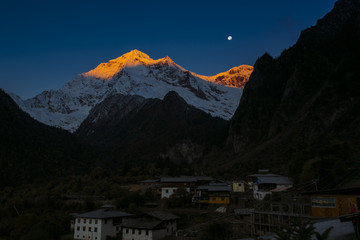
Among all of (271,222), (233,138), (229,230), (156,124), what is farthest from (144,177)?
(156,124)

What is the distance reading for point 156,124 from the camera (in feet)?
640

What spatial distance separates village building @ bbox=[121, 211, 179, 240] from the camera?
37.2 metres

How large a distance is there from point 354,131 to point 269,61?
273 feet

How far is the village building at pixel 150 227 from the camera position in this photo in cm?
3716

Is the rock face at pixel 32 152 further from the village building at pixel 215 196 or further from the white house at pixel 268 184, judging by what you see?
the white house at pixel 268 184

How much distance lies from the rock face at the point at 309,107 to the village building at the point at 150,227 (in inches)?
785

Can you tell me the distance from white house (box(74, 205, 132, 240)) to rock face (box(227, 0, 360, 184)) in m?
27.3

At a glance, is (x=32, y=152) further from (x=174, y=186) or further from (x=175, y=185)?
(x=174, y=186)

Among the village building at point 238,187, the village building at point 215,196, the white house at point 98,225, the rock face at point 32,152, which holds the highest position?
the rock face at point 32,152

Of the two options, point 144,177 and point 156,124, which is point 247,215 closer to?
point 144,177

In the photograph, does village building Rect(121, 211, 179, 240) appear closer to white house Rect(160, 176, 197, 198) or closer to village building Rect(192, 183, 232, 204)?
village building Rect(192, 183, 232, 204)

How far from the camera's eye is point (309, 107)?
80.2 m

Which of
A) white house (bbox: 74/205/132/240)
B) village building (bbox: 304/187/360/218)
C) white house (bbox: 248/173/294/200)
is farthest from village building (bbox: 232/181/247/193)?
village building (bbox: 304/187/360/218)

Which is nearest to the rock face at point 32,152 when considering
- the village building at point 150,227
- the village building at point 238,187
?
the village building at point 150,227
